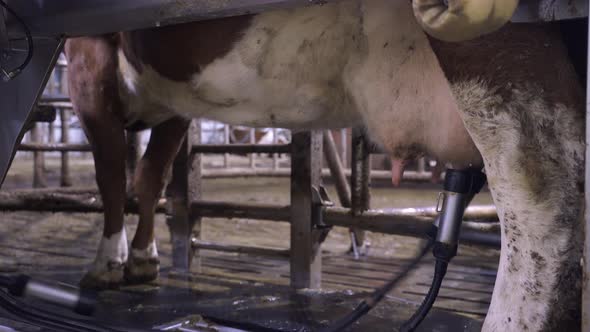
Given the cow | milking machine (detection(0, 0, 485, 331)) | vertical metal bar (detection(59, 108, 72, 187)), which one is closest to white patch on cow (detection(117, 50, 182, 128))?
the cow

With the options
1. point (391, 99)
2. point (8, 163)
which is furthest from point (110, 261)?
point (391, 99)

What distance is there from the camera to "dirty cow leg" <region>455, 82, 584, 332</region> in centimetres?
104

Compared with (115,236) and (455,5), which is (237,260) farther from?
(455,5)

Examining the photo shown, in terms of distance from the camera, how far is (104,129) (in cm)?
224

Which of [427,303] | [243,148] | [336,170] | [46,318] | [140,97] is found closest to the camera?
[427,303]

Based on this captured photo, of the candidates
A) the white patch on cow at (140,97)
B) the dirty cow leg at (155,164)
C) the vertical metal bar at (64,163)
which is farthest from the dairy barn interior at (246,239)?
the vertical metal bar at (64,163)

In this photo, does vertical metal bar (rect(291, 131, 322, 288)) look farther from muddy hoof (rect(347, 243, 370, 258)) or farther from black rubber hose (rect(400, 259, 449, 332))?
black rubber hose (rect(400, 259, 449, 332))

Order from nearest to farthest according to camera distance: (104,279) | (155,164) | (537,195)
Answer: (537,195) → (104,279) → (155,164)

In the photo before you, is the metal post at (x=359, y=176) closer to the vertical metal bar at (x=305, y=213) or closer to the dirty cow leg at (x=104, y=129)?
the vertical metal bar at (x=305, y=213)

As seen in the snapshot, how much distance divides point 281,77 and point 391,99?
31 centimetres

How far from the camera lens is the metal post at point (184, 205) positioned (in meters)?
2.76

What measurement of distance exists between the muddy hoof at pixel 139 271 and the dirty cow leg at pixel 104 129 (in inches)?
1.4

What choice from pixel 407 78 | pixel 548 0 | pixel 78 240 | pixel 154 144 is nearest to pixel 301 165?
pixel 154 144

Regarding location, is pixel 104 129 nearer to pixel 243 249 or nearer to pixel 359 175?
pixel 243 249
